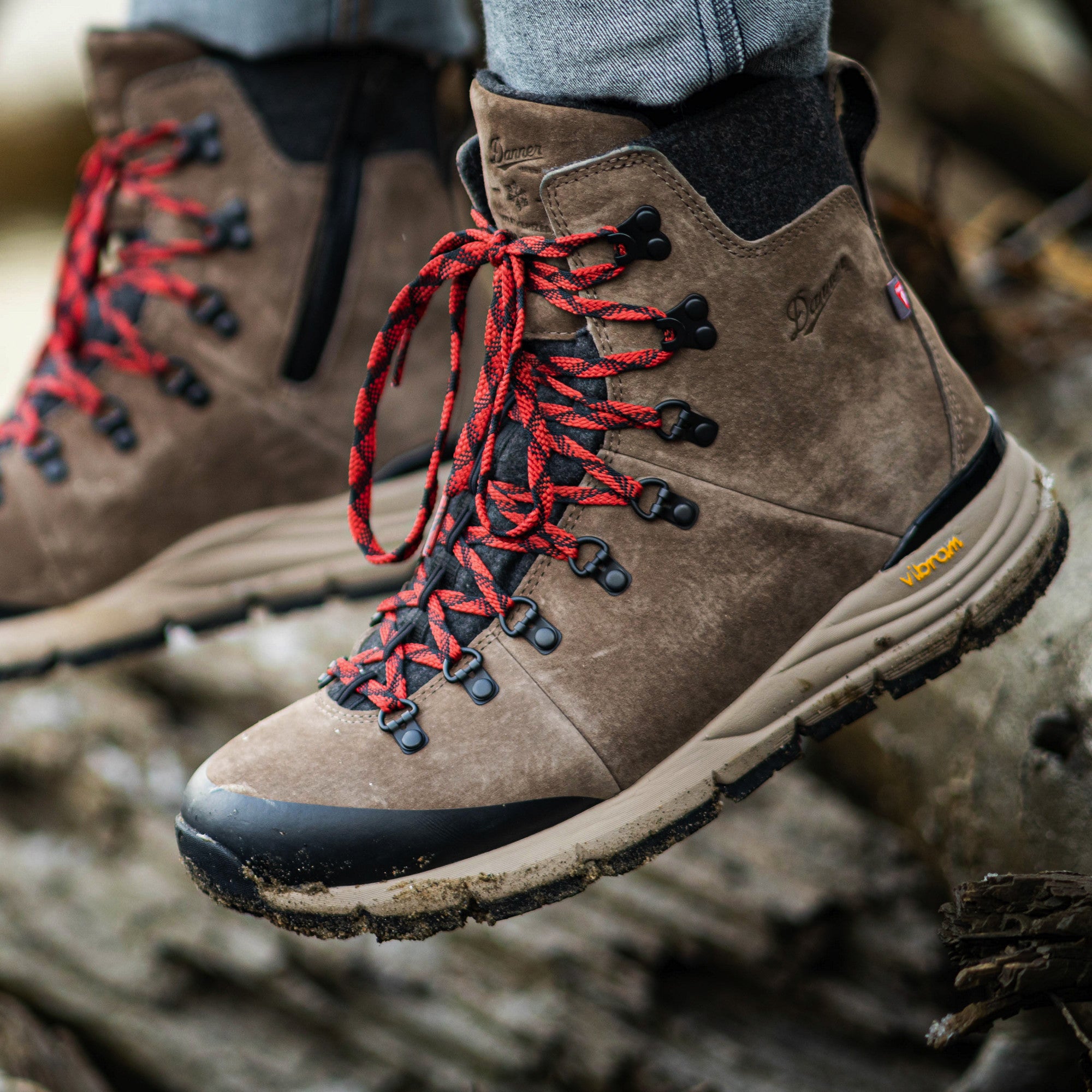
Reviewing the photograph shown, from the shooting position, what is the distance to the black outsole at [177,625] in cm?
184

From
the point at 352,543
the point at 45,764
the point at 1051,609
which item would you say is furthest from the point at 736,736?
the point at 45,764

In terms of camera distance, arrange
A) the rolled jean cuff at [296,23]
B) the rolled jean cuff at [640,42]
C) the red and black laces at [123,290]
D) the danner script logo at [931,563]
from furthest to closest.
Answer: the red and black laces at [123,290] → the rolled jean cuff at [296,23] → the danner script logo at [931,563] → the rolled jean cuff at [640,42]

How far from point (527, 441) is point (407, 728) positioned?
36 centimetres

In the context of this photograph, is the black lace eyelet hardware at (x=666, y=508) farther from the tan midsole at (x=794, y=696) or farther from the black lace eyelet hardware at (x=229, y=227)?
the black lace eyelet hardware at (x=229, y=227)

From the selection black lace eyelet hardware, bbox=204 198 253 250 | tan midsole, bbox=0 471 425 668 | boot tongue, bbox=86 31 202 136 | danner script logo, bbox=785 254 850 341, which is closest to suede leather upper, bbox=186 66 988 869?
danner script logo, bbox=785 254 850 341

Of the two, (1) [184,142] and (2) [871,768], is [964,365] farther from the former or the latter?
(1) [184,142]

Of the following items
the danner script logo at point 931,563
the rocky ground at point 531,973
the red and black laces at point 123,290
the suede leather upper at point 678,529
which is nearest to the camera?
the suede leather upper at point 678,529

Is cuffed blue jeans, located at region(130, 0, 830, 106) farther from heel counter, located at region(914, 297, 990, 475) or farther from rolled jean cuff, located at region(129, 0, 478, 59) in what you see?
rolled jean cuff, located at region(129, 0, 478, 59)

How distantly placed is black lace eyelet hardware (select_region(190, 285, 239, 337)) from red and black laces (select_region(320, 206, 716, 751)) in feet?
2.23

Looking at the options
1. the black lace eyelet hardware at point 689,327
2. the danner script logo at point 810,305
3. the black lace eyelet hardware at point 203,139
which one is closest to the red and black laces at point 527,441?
the black lace eyelet hardware at point 689,327

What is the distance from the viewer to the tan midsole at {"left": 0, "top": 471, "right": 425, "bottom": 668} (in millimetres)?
1829

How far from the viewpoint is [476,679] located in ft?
3.79

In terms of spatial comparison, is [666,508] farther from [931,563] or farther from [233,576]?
[233,576]

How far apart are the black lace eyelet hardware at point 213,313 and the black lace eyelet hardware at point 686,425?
97cm
